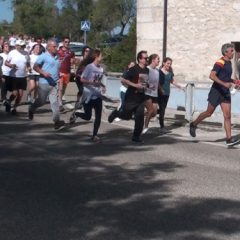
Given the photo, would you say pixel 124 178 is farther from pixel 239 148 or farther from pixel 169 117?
pixel 169 117

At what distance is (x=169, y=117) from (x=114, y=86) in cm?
224

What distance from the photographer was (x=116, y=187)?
8.52m

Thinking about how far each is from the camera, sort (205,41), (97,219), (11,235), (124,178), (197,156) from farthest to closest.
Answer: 1. (205,41)
2. (197,156)
3. (124,178)
4. (97,219)
5. (11,235)

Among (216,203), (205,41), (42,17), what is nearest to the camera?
(216,203)

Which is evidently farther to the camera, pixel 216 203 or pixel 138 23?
pixel 138 23

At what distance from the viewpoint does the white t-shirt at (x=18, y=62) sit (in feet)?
54.0

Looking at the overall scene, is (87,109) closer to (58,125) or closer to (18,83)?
(58,125)

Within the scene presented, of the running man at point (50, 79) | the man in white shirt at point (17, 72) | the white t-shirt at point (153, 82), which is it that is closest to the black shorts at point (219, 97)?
the white t-shirt at point (153, 82)

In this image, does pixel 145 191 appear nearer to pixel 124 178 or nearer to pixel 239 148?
pixel 124 178

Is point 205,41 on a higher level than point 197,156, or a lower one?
higher

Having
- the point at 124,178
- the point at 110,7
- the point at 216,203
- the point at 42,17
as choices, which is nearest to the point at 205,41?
the point at 124,178

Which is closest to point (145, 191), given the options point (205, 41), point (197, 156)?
point (197, 156)

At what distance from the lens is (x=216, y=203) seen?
775cm

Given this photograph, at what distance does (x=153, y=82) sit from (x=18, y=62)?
449cm
